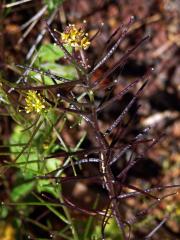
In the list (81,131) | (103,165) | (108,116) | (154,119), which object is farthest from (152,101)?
(103,165)

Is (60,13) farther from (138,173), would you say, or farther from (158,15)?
(138,173)

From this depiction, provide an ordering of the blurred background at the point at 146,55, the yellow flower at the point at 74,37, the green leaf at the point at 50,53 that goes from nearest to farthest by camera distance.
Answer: the yellow flower at the point at 74,37 → the green leaf at the point at 50,53 → the blurred background at the point at 146,55

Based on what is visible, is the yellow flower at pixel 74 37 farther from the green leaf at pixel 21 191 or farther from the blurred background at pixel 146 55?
the blurred background at pixel 146 55

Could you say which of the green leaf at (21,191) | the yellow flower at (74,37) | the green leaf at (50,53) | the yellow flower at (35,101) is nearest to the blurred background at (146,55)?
the green leaf at (21,191)

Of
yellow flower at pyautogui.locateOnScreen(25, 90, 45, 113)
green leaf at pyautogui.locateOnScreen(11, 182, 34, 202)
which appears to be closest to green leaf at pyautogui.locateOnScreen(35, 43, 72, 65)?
yellow flower at pyautogui.locateOnScreen(25, 90, 45, 113)

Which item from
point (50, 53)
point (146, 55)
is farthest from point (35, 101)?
point (146, 55)

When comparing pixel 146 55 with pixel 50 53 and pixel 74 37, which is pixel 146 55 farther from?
pixel 74 37

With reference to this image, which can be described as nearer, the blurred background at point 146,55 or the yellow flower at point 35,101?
the yellow flower at point 35,101

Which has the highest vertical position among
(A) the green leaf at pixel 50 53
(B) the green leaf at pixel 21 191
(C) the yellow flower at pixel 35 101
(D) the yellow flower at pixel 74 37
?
(A) the green leaf at pixel 50 53
